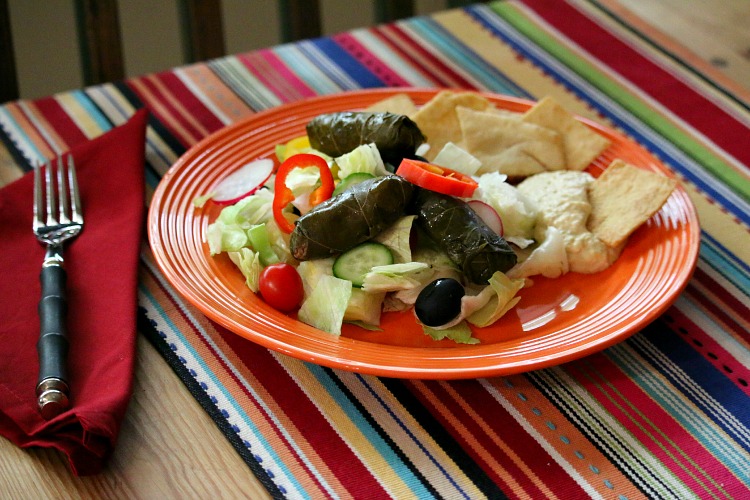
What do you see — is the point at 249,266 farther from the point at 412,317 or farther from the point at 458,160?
the point at 458,160

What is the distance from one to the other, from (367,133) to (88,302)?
3.17 feet

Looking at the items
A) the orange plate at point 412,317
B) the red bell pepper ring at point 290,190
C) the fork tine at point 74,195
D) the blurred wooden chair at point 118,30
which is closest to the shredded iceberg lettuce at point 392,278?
the orange plate at point 412,317

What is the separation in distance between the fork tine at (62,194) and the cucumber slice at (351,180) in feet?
2.74

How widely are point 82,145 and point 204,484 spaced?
4.79 feet

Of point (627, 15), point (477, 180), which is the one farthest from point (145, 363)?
point (627, 15)

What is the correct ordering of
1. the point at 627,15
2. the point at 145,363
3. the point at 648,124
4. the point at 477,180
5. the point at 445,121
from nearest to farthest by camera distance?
the point at 145,363 < the point at 477,180 < the point at 445,121 < the point at 648,124 < the point at 627,15

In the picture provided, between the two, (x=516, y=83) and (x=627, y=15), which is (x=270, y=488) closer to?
(x=516, y=83)

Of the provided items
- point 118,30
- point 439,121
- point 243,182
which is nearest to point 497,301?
point 439,121

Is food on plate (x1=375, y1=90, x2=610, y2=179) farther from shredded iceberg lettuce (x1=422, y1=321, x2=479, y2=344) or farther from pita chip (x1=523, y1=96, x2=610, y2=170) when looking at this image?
shredded iceberg lettuce (x1=422, y1=321, x2=479, y2=344)

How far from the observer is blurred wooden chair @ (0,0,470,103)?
397cm

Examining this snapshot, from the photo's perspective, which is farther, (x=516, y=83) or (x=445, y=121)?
(x=516, y=83)

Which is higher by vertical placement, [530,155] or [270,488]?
[530,155]

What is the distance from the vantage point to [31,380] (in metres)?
2.07

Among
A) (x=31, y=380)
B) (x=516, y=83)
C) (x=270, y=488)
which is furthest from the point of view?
(x=516, y=83)
